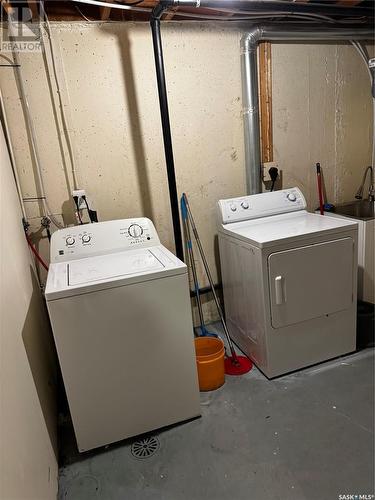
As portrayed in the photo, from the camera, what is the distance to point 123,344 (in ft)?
5.44

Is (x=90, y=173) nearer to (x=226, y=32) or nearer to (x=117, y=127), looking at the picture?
(x=117, y=127)

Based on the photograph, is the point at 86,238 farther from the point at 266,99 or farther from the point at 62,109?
the point at 266,99

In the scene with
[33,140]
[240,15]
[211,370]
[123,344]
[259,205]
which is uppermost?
[240,15]

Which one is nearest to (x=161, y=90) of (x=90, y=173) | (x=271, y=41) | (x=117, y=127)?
(x=117, y=127)

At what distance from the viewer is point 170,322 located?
1.71 meters

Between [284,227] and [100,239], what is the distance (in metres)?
1.17

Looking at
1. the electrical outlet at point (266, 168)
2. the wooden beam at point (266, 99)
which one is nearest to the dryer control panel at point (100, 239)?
the electrical outlet at point (266, 168)

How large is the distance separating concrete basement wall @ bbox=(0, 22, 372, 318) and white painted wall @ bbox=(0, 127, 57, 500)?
1.29 ft

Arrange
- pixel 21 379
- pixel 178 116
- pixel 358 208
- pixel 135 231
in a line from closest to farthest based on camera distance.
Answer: pixel 21 379, pixel 135 231, pixel 178 116, pixel 358 208

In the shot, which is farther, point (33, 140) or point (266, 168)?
point (266, 168)

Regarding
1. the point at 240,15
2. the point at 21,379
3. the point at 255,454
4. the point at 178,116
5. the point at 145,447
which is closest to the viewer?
the point at 21,379

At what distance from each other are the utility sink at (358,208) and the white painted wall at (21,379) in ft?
8.29

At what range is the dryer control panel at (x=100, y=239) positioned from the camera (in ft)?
6.74

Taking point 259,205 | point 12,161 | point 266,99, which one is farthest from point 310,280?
point 12,161
